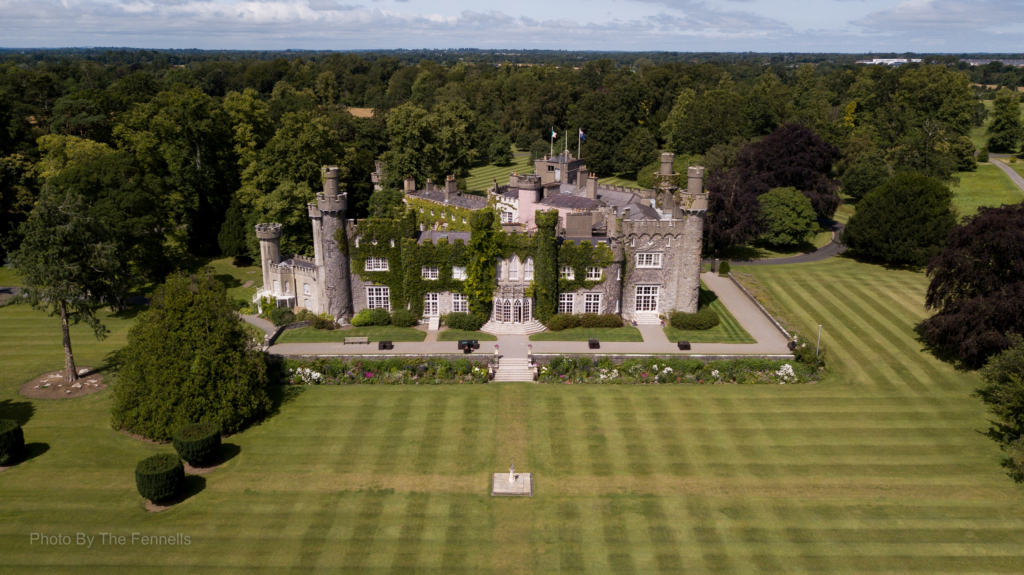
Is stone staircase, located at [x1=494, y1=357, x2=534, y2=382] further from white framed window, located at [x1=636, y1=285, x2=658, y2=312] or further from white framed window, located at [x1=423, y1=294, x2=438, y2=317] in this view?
white framed window, located at [x1=636, y1=285, x2=658, y2=312]

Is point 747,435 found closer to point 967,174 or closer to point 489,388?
point 489,388

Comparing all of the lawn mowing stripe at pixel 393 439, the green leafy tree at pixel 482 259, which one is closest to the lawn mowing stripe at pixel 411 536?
the lawn mowing stripe at pixel 393 439

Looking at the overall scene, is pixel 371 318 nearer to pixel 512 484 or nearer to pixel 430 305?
pixel 430 305

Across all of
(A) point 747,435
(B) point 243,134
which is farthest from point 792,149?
(B) point 243,134

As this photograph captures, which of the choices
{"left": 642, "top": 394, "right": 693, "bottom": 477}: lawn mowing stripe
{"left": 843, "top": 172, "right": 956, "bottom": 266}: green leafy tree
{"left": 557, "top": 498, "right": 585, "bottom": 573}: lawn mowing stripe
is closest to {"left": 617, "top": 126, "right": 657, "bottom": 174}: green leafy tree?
{"left": 843, "top": 172, "right": 956, "bottom": 266}: green leafy tree

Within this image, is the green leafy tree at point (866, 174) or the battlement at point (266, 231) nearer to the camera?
the battlement at point (266, 231)

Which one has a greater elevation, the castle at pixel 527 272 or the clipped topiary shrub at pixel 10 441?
the castle at pixel 527 272

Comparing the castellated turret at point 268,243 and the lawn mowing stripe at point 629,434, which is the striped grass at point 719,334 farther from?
the castellated turret at point 268,243
